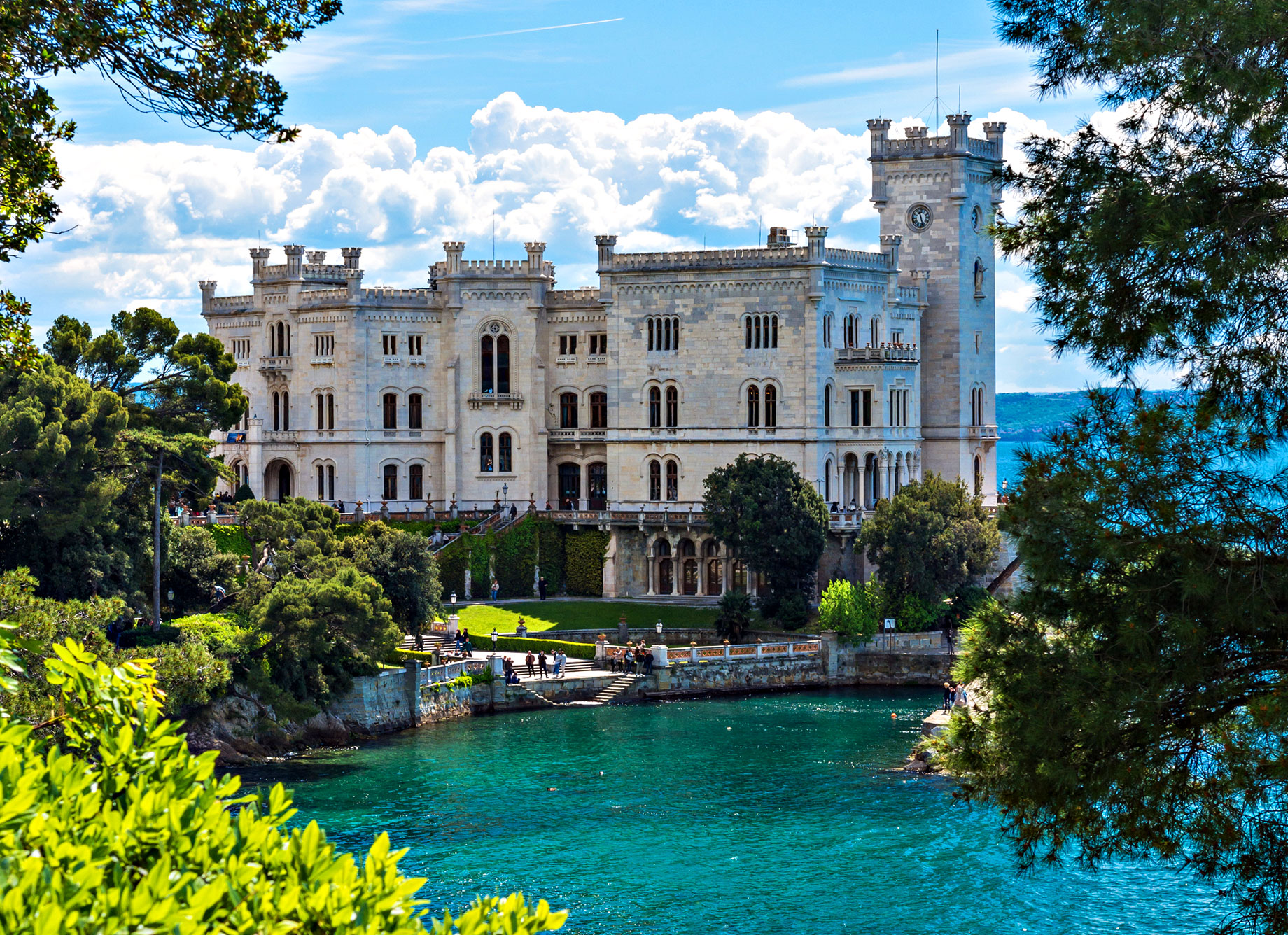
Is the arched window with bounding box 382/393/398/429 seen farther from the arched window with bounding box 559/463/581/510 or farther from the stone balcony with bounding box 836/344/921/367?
the stone balcony with bounding box 836/344/921/367

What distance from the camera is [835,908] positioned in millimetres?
34812

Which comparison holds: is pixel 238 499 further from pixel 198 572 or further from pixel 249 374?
pixel 198 572

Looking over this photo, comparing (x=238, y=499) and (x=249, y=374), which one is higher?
(x=249, y=374)

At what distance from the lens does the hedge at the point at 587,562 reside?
7619 cm

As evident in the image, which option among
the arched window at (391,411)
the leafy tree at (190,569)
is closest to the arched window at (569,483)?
the arched window at (391,411)

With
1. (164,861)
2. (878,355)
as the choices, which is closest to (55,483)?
(878,355)

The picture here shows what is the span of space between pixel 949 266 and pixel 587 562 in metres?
23.2

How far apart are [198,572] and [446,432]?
20.1 m

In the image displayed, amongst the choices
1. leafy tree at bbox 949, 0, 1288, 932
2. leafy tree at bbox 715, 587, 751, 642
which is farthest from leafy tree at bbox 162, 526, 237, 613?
leafy tree at bbox 949, 0, 1288, 932

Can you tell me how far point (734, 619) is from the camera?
6781 cm

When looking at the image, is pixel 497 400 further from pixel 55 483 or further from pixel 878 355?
pixel 55 483

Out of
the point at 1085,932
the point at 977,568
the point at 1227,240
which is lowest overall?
the point at 1085,932

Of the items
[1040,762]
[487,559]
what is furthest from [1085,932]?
[487,559]

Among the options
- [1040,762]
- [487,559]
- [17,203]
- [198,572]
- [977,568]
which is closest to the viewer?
[1040,762]
